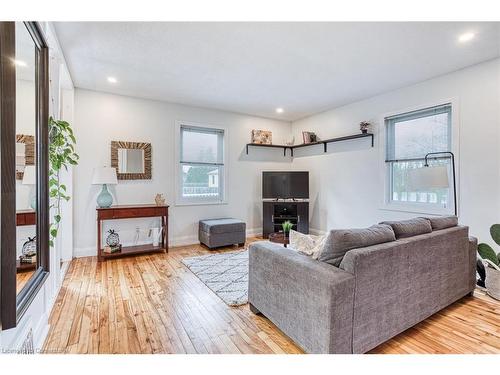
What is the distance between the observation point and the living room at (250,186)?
66.4 inches

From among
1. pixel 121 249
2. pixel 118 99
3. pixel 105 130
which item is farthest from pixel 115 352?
pixel 118 99

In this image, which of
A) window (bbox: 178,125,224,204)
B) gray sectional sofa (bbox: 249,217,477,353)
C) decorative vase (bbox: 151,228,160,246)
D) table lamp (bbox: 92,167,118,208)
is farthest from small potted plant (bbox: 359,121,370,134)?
table lamp (bbox: 92,167,118,208)

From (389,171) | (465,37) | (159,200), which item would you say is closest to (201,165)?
(159,200)

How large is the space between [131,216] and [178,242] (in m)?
1.07

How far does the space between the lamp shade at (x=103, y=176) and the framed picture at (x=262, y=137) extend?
9.11ft

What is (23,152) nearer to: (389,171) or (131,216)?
(131,216)

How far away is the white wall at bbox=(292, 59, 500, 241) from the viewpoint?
298cm

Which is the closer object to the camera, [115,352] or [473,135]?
[115,352]

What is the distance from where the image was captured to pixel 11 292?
1.29 metres

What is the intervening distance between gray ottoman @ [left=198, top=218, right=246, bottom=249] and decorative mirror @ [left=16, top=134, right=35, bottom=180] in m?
2.83

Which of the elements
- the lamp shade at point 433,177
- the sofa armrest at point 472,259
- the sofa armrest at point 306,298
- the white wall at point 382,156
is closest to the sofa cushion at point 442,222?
the sofa armrest at point 472,259

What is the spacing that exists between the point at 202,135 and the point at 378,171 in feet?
10.5

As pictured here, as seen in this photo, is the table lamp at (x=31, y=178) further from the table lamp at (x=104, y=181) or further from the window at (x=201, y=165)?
the window at (x=201, y=165)
